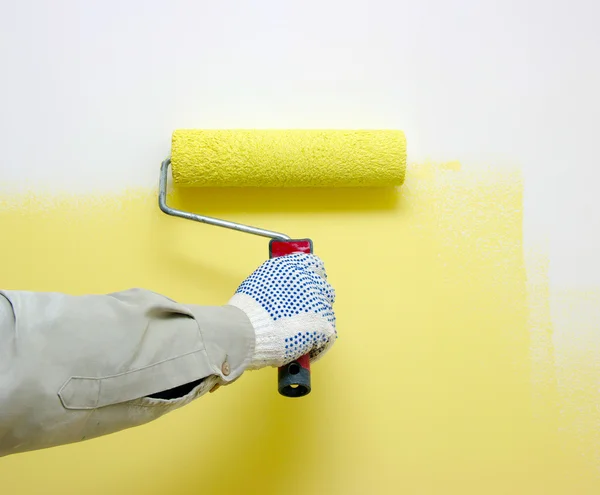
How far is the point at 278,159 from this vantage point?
1.04 meters

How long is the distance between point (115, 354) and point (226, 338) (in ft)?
0.50

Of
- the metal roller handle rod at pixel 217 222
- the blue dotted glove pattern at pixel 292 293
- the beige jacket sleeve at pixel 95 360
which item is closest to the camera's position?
the beige jacket sleeve at pixel 95 360

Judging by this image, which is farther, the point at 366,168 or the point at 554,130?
the point at 554,130

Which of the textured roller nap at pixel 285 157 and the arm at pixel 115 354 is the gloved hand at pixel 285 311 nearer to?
the arm at pixel 115 354

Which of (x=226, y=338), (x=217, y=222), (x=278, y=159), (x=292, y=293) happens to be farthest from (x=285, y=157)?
(x=226, y=338)

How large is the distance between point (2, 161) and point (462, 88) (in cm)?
91

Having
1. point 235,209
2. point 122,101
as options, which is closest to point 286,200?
point 235,209

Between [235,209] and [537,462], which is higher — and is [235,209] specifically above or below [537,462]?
above

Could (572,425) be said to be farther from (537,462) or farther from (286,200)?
(286,200)

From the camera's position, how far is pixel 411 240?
1116 millimetres

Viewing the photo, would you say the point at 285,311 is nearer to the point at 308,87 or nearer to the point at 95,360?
the point at 95,360

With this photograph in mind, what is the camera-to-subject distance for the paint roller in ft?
3.39

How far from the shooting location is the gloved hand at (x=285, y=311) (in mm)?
808

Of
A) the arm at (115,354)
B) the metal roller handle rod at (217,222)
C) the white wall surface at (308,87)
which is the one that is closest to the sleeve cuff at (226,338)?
the arm at (115,354)
